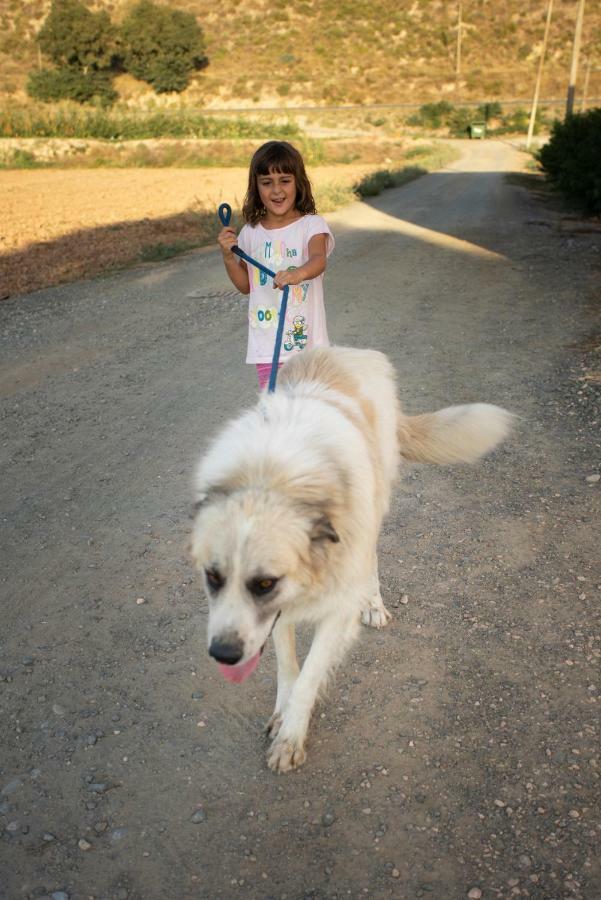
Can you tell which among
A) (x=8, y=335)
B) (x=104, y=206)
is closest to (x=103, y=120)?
(x=104, y=206)

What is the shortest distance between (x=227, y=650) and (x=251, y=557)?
0.32 m

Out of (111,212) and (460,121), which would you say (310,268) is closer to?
(111,212)

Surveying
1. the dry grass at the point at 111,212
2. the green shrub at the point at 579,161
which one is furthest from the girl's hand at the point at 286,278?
the green shrub at the point at 579,161

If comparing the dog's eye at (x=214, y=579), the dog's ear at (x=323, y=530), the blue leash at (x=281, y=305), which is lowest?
the dog's eye at (x=214, y=579)

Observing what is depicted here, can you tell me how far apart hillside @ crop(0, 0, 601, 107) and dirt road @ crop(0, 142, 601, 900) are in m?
59.9

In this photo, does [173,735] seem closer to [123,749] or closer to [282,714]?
[123,749]

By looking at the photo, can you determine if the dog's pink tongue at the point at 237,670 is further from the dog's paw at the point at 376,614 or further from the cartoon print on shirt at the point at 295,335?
the cartoon print on shirt at the point at 295,335

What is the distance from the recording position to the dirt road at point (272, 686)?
212cm

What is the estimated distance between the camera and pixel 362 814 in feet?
7.43

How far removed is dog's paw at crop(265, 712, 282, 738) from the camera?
259 cm

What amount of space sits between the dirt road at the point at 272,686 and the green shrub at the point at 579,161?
10692mm

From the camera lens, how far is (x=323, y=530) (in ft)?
7.08

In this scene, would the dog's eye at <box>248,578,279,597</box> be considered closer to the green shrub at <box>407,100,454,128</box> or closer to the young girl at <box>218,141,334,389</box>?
the young girl at <box>218,141,334,389</box>

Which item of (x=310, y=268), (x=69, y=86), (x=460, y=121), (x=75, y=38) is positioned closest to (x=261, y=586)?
(x=310, y=268)
